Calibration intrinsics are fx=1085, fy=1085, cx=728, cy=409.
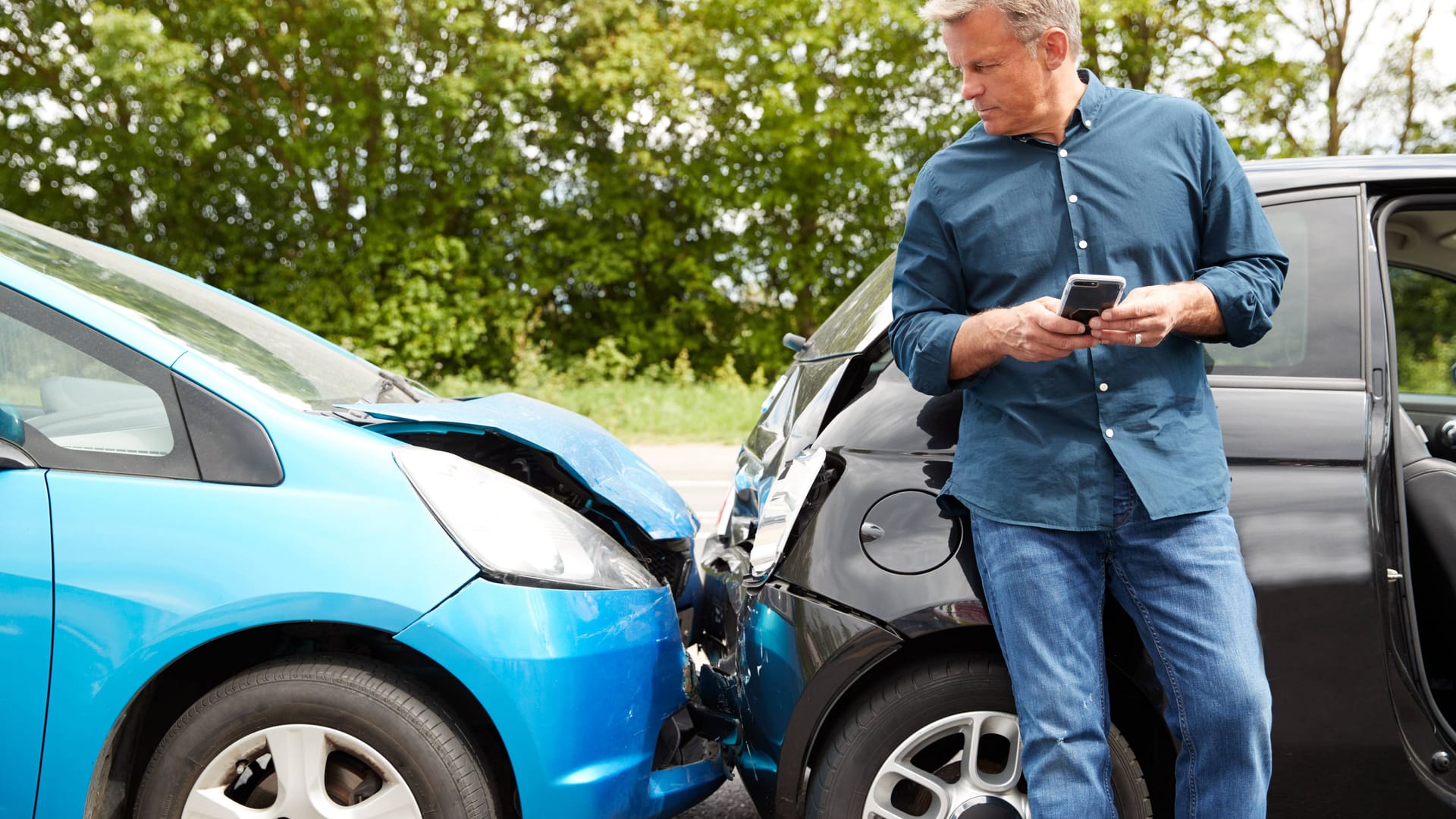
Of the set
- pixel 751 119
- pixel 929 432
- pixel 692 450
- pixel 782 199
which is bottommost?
pixel 692 450

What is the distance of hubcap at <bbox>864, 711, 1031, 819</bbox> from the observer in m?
2.02

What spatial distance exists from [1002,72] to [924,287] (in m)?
0.40

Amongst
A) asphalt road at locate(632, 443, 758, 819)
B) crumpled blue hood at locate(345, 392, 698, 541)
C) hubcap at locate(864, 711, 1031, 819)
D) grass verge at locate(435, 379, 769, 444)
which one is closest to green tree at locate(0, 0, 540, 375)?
grass verge at locate(435, 379, 769, 444)

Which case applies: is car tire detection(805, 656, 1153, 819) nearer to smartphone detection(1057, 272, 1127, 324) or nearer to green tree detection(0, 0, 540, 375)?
smartphone detection(1057, 272, 1127, 324)

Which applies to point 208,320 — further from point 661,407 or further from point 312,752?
point 661,407

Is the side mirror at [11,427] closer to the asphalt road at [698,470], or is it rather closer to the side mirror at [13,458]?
the side mirror at [13,458]

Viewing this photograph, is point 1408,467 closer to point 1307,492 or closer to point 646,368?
point 1307,492

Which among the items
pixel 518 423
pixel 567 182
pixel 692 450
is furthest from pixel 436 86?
pixel 518 423

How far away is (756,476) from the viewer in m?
2.74

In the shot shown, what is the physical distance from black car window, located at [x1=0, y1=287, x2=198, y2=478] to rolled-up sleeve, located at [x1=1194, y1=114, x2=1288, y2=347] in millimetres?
1925

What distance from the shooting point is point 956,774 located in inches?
80.8

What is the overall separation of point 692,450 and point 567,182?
8.41 m

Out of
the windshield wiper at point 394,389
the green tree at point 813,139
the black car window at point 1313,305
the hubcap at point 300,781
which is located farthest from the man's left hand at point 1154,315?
the green tree at point 813,139

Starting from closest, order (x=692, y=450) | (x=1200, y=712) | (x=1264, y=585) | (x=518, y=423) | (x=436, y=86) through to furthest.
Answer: (x=1200, y=712) < (x=1264, y=585) < (x=518, y=423) < (x=692, y=450) < (x=436, y=86)
